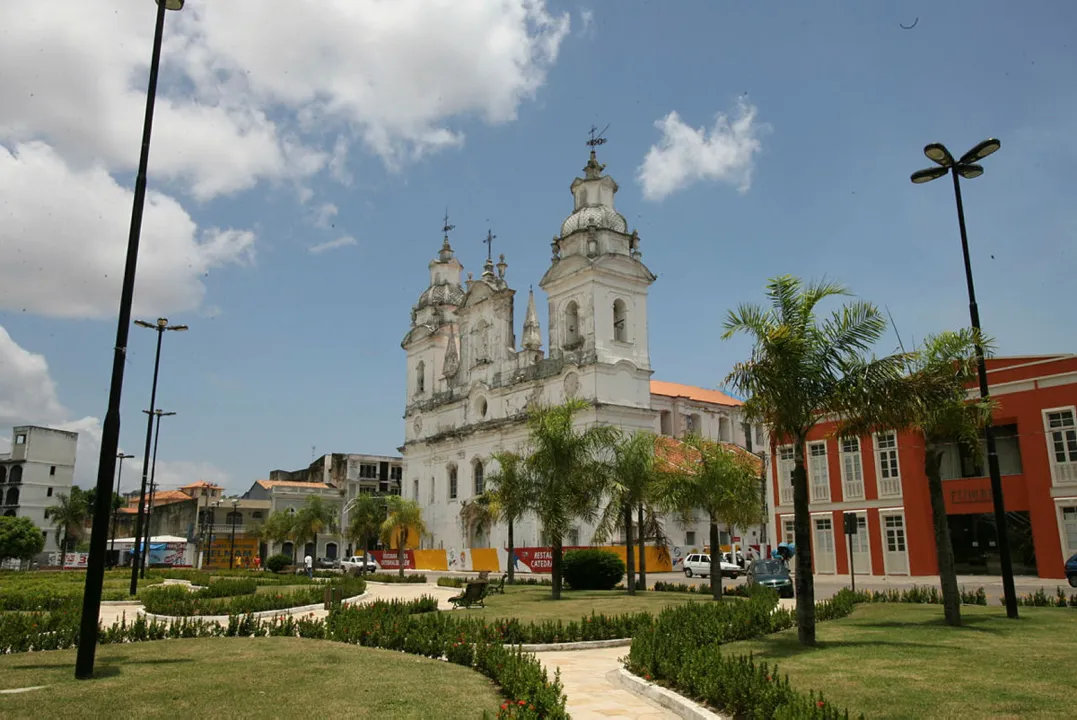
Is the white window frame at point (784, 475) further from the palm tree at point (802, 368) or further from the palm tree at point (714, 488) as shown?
the palm tree at point (802, 368)

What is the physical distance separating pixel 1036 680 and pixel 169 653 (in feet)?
35.2

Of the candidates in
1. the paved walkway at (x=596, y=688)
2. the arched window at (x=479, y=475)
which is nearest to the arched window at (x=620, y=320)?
the arched window at (x=479, y=475)

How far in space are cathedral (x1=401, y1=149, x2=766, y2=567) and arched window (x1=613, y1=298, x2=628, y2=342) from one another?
3.3 inches

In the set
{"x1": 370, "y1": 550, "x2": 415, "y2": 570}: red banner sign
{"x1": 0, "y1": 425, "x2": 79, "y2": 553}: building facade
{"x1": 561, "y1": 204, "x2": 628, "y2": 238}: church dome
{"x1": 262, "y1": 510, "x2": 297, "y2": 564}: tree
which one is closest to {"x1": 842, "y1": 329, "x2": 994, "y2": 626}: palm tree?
{"x1": 561, "y1": 204, "x2": 628, "y2": 238}: church dome

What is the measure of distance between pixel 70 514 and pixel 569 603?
6524cm

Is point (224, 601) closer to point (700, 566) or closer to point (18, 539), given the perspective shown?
point (700, 566)

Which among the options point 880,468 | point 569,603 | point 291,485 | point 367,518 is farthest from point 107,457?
point 291,485

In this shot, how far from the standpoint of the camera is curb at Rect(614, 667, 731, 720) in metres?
8.09

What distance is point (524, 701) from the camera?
771 centimetres

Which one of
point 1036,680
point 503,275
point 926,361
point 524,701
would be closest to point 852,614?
point 926,361

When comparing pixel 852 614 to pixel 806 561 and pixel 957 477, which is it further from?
pixel 957 477

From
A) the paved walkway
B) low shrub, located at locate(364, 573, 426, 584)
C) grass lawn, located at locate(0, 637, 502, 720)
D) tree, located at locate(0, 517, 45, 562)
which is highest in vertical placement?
tree, located at locate(0, 517, 45, 562)

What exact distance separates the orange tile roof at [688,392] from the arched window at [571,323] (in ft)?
42.9

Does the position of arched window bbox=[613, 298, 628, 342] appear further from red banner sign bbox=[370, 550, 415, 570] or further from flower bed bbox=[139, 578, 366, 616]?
flower bed bbox=[139, 578, 366, 616]
